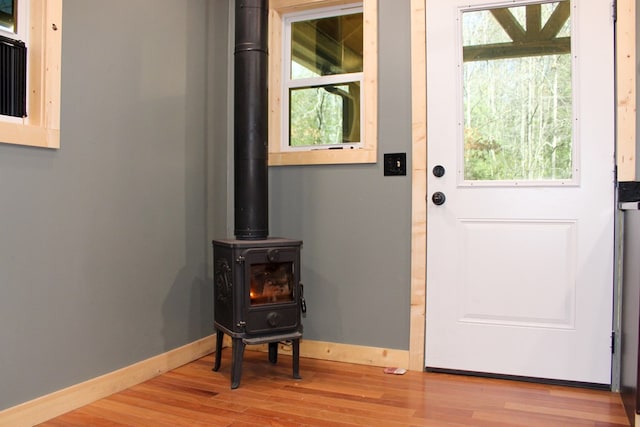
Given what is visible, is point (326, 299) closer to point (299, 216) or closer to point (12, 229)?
point (299, 216)

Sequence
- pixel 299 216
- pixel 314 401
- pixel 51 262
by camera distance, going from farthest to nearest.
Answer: pixel 299 216
pixel 314 401
pixel 51 262

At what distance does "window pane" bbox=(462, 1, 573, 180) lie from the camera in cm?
247

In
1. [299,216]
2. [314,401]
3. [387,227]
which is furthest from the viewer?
[299,216]

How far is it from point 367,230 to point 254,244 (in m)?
0.71

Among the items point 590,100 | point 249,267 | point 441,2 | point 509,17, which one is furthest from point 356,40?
point 249,267

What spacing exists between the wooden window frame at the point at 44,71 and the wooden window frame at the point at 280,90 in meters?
1.26

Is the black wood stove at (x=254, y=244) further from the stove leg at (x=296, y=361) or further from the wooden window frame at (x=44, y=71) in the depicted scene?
the wooden window frame at (x=44, y=71)

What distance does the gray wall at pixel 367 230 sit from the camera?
274 centimetres

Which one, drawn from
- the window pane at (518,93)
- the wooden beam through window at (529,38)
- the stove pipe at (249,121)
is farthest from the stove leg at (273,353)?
the wooden beam through window at (529,38)

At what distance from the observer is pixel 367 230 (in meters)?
2.81

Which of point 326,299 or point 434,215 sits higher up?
point 434,215

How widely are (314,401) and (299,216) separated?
1.10 metres

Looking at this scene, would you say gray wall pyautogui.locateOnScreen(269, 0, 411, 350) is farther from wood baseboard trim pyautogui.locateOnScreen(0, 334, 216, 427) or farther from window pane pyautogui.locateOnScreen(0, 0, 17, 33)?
window pane pyautogui.locateOnScreen(0, 0, 17, 33)

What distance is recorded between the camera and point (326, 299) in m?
2.90
